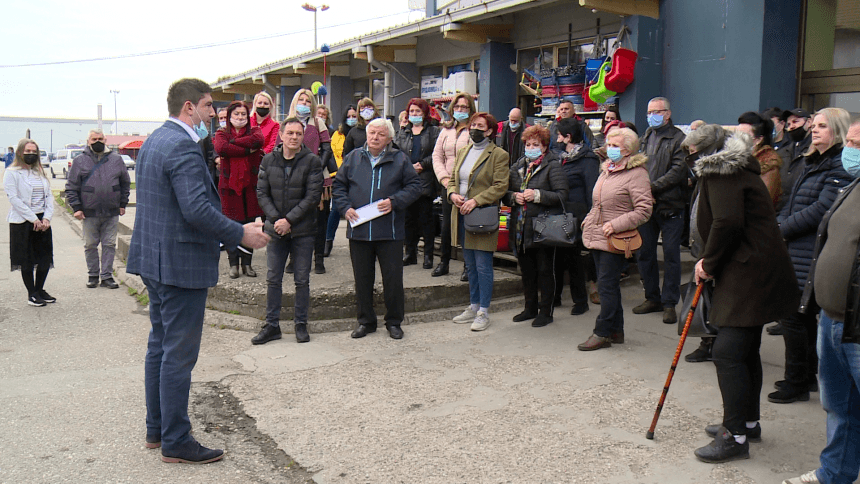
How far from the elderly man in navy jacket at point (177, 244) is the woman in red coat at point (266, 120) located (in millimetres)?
3964

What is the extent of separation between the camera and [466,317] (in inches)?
287

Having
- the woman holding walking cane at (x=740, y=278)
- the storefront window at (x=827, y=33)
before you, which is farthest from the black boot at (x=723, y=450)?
the storefront window at (x=827, y=33)

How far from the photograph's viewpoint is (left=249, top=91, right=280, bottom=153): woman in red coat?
8148 millimetres

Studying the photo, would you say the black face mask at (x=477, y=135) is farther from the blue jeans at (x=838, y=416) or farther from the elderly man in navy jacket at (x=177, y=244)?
the blue jeans at (x=838, y=416)

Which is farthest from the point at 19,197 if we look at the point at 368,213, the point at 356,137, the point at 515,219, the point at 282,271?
the point at 515,219

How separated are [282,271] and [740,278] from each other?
406cm

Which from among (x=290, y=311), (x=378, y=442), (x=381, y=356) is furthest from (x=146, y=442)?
(x=290, y=311)

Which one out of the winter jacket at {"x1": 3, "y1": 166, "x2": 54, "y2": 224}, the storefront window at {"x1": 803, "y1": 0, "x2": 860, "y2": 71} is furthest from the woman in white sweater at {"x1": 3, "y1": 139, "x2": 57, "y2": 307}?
the storefront window at {"x1": 803, "y1": 0, "x2": 860, "y2": 71}

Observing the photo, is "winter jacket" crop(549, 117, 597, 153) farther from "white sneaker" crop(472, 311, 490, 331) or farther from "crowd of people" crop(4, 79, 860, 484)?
"white sneaker" crop(472, 311, 490, 331)

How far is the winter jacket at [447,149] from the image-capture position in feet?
25.3

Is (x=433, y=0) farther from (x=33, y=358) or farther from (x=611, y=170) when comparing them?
(x=33, y=358)

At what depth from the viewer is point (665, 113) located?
7.17m

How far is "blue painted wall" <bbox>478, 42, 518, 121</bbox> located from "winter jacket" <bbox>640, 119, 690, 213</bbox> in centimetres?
553

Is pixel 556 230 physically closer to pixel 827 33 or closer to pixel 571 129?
pixel 571 129
